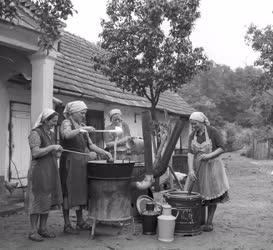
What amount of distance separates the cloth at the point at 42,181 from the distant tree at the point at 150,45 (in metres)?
5.77

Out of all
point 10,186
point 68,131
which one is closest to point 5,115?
point 10,186

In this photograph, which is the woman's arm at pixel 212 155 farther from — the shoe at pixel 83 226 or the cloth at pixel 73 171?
the shoe at pixel 83 226

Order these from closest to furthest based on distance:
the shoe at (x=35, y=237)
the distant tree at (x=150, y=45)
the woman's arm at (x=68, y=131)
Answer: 1. the shoe at (x=35, y=237)
2. the woman's arm at (x=68, y=131)
3. the distant tree at (x=150, y=45)

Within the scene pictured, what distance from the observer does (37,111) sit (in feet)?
26.1

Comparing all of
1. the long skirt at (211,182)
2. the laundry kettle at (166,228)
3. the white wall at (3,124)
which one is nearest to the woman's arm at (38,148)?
the laundry kettle at (166,228)

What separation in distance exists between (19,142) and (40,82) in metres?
2.31

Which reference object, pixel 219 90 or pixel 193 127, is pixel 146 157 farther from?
pixel 219 90

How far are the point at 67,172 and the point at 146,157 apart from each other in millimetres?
1199

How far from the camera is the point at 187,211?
6.16 m

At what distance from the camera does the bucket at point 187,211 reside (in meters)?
6.16

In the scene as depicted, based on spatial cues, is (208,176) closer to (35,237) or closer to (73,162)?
Answer: (73,162)

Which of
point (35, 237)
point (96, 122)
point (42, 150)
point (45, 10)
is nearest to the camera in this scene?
point (45, 10)

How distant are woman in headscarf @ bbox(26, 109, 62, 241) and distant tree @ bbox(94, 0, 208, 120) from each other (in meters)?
5.67

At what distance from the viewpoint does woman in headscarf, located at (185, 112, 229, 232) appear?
658 centimetres
